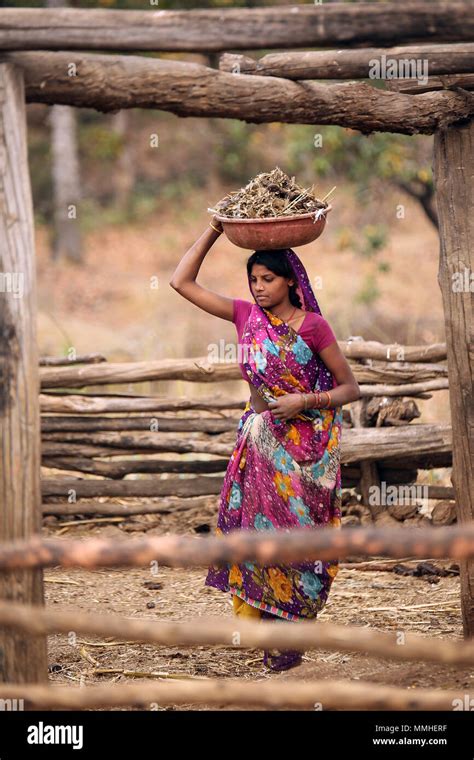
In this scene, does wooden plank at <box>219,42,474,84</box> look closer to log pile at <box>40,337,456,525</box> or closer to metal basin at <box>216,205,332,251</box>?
metal basin at <box>216,205,332,251</box>

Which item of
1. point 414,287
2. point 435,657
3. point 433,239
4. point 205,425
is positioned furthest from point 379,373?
point 433,239

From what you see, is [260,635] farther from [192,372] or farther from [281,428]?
[192,372]

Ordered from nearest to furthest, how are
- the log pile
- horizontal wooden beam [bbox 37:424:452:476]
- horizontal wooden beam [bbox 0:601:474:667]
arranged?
horizontal wooden beam [bbox 0:601:474:667]
horizontal wooden beam [bbox 37:424:452:476]
the log pile

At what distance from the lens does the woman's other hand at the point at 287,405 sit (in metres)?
4.72

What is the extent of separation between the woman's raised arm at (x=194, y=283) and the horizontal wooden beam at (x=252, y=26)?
1.46 metres

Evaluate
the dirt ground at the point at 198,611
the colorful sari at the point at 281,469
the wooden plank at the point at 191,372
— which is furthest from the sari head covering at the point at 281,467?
the wooden plank at the point at 191,372

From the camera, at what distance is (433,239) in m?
20.9

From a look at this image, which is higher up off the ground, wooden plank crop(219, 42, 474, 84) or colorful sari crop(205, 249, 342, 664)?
wooden plank crop(219, 42, 474, 84)

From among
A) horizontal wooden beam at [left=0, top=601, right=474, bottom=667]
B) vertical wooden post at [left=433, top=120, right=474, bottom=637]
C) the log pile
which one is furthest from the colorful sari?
the log pile

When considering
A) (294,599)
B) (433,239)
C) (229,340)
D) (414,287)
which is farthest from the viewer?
(433,239)

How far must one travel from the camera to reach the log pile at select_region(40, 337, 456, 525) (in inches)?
284

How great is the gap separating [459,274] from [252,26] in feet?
6.00
